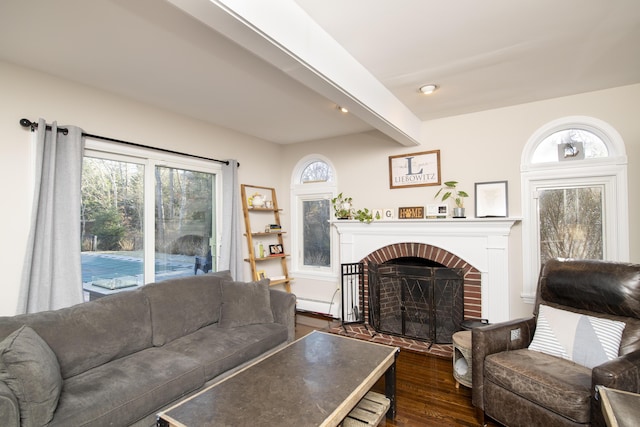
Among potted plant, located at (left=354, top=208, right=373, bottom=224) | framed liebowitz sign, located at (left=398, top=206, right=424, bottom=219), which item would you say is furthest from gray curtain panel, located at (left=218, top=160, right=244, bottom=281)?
framed liebowitz sign, located at (left=398, top=206, right=424, bottom=219)

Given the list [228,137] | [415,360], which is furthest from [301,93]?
[415,360]

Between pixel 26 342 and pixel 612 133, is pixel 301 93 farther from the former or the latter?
pixel 612 133

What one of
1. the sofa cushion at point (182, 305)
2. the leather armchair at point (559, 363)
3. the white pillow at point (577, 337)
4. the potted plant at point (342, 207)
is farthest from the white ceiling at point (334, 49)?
the white pillow at point (577, 337)

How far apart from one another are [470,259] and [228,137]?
337cm

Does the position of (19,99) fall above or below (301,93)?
below

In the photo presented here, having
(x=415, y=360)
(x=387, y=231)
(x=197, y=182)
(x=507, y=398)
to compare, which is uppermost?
(x=197, y=182)

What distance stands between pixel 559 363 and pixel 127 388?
2629 millimetres

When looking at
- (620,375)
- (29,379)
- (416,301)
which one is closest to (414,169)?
(416,301)

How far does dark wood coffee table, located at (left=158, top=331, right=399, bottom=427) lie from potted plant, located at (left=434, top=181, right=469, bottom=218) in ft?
6.36

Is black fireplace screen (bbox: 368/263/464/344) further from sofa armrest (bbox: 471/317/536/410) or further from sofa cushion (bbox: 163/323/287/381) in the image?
sofa cushion (bbox: 163/323/287/381)

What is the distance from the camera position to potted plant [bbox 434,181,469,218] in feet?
11.6

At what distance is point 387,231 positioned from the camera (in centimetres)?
399

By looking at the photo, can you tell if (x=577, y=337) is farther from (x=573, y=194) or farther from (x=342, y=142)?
(x=342, y=142)

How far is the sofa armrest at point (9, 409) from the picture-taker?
1.42m
